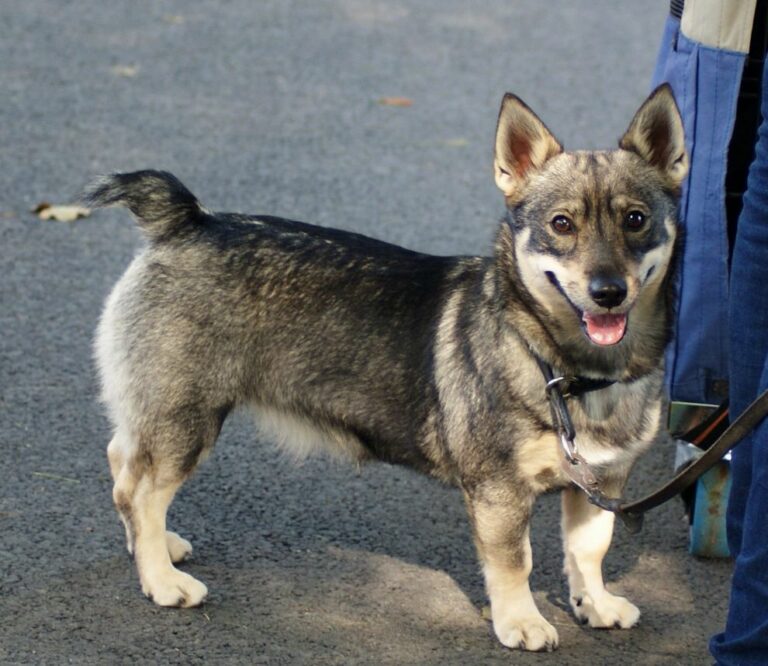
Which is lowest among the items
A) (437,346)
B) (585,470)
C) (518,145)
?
(585,470)

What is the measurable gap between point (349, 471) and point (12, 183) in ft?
10.8

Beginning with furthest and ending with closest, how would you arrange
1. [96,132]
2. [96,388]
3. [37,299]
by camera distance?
[96,132] < [37,299] < [96,388]

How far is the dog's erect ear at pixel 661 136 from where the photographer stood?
3826 millimetres

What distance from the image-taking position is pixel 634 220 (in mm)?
3674

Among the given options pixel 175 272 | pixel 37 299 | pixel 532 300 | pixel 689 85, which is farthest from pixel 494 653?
pixel 37 299

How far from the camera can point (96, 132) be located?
7.98 meters

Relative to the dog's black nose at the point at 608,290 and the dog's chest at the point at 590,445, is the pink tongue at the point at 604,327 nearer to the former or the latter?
the dog's black nose at the point at 608,290

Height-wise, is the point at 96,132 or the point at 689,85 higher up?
the point at 689,85

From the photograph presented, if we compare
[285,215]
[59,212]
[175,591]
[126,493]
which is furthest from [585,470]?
[59,212]

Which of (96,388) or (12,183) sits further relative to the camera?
(12,183)

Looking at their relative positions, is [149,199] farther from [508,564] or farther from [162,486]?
[508,564]

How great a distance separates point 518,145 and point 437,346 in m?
0.64

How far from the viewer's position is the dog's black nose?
11.4 ft

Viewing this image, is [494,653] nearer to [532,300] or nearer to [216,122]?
[532,300]
